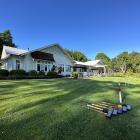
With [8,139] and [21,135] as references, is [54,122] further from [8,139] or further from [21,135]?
[8,139]

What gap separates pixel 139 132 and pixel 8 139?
10.1 feet

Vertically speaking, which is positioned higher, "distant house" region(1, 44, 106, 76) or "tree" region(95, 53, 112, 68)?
"tree" region(95, 53, 112, 68)

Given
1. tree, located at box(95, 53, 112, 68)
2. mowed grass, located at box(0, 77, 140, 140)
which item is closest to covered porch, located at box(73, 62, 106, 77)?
tree, located at box(95, 53, 112, 68)

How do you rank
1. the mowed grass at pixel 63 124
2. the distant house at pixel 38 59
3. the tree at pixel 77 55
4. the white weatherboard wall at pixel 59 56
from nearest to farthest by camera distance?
the mowed grass at pixel 63 124 < the distant house at pixel 38 59 < the white weatherboard wall at pixel 59 56 < the tree at pixel 77 55

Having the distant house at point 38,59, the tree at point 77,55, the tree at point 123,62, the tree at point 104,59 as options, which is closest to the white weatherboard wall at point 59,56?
the distant house at point 38,59

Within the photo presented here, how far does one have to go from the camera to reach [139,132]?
3.72 meters

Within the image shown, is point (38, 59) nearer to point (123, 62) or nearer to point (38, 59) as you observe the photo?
point (38, 59)

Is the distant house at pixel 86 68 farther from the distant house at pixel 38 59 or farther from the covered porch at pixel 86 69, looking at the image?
the distant house at pixel 38 59

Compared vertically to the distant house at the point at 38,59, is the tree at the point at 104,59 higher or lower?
higher

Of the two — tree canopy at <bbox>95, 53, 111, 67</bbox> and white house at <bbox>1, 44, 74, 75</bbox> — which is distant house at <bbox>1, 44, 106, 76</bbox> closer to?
white house at <bbox>1, 44, 74, 75</bbox>

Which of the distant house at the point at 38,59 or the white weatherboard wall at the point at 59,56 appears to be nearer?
the distant house at the point at 38,59

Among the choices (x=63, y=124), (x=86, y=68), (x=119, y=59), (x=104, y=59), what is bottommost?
(x=63, y=124)

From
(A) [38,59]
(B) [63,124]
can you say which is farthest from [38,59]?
(B) [63,124]

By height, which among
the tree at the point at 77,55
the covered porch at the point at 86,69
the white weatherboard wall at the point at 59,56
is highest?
the tree at the point at 77,55
